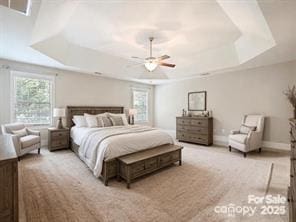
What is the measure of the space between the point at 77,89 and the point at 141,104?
3108mm

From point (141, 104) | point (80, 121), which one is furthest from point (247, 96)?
point (80, 121)

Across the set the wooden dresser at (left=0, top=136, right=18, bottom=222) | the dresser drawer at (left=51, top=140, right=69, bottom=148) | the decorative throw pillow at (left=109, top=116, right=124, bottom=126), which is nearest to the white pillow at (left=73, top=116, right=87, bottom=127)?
the dresser drawer at (left=51, top=140, right=69, bottom=148)

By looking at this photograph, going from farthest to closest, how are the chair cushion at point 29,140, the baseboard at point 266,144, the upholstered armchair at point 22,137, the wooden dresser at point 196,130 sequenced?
the wooden dresser at point 196,130 < the baseboard at point 266,144 < the chair cushion at point 29,140 < the upholstered armchair at point 22,137

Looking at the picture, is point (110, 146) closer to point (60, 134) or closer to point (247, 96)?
point (60, 134)

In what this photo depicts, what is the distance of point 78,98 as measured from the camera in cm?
581

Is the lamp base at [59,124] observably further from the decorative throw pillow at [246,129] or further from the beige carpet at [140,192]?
the decorative throw pillow at [246,129]

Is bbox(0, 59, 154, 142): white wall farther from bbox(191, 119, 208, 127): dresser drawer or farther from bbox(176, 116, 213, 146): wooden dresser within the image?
bbox(191, 119, 208, 127): dresser drawer

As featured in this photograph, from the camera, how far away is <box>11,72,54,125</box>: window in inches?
186

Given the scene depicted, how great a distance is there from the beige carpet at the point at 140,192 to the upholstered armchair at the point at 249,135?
2.10ft

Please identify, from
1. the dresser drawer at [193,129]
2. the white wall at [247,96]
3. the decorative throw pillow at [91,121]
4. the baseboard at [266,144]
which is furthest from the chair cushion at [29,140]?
the baseboard at [266,144]

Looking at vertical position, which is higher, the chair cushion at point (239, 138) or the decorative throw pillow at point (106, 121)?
the decorative throw pillow at point (106, 121)

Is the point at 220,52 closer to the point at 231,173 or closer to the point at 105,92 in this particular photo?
the point at 231,173

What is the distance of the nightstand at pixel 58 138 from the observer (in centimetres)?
479

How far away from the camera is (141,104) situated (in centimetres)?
798
